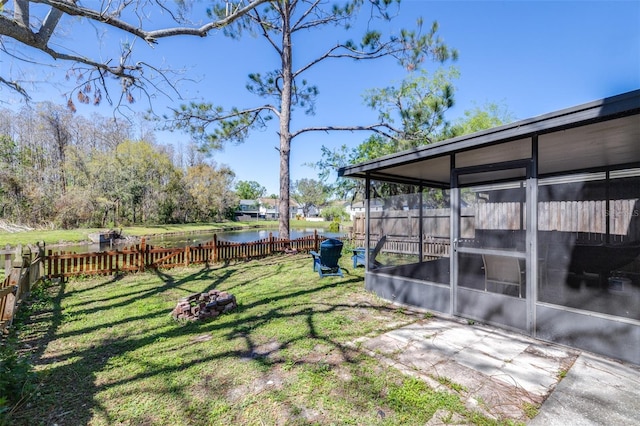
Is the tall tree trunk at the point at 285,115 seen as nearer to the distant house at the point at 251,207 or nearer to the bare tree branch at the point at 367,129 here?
the bare tree branch at the point at 367,129

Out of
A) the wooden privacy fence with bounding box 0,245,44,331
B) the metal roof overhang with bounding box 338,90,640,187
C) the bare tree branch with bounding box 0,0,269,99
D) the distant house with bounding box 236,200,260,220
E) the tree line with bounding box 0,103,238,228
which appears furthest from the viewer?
the distant house with bounding box 236,200,260,220

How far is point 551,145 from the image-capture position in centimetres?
350

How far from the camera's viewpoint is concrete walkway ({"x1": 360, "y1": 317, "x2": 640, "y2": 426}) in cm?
186

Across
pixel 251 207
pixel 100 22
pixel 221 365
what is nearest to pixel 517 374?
pixel 221 365

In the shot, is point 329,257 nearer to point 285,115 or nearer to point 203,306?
point 203,306

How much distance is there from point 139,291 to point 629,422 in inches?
259

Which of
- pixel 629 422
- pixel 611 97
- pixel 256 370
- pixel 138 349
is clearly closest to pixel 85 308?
pixel 138 349

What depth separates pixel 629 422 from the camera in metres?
1.75

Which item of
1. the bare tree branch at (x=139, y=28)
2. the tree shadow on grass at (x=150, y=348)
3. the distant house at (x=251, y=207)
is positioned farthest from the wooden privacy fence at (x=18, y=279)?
the distant house at (x=251, y=207)

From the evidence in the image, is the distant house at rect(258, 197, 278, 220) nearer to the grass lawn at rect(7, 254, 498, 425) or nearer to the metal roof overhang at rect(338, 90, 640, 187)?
the grass lawn at rect(7, 254, 498, 425)

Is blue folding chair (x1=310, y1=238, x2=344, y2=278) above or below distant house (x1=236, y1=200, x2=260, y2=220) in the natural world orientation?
below

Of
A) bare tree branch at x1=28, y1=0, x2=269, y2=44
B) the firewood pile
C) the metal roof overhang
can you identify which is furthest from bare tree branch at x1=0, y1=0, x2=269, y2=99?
the firewood pile

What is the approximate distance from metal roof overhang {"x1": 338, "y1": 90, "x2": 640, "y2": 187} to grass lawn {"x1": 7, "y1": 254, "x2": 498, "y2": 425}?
2267 mm

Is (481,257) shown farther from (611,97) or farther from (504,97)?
(504,97)
